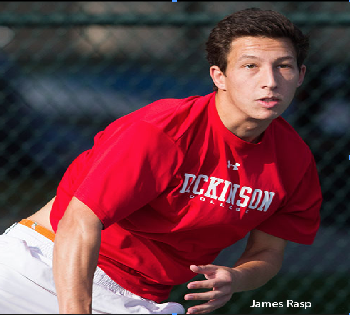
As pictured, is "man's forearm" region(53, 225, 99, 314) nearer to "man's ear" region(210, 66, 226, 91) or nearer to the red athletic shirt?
the red athletic shirt

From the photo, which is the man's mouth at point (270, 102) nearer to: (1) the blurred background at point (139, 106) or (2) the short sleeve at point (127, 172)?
(2) the short sleeve at point (127, 172)

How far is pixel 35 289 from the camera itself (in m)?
1.94

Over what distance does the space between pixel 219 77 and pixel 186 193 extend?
1.51 ft

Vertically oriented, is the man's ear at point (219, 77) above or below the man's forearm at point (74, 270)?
above

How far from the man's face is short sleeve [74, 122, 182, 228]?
1.03 feet

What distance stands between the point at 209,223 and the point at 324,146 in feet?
7.54

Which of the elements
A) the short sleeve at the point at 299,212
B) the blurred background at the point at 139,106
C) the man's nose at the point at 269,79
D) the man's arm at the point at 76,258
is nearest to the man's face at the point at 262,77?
the man's nose at the point at 269,79

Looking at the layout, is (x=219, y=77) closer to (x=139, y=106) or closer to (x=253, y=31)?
(x=253, y=31)

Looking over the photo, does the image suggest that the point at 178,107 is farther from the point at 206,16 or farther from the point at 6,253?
the point at 206,16

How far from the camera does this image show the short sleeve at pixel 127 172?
158cm

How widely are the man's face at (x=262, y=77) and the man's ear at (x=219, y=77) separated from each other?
2.4 inches

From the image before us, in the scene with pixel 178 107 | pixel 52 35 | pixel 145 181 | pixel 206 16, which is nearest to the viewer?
pixel 145 181

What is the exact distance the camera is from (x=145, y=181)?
64.5 inches

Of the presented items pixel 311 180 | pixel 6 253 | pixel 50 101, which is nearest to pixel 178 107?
pixel 311 180
